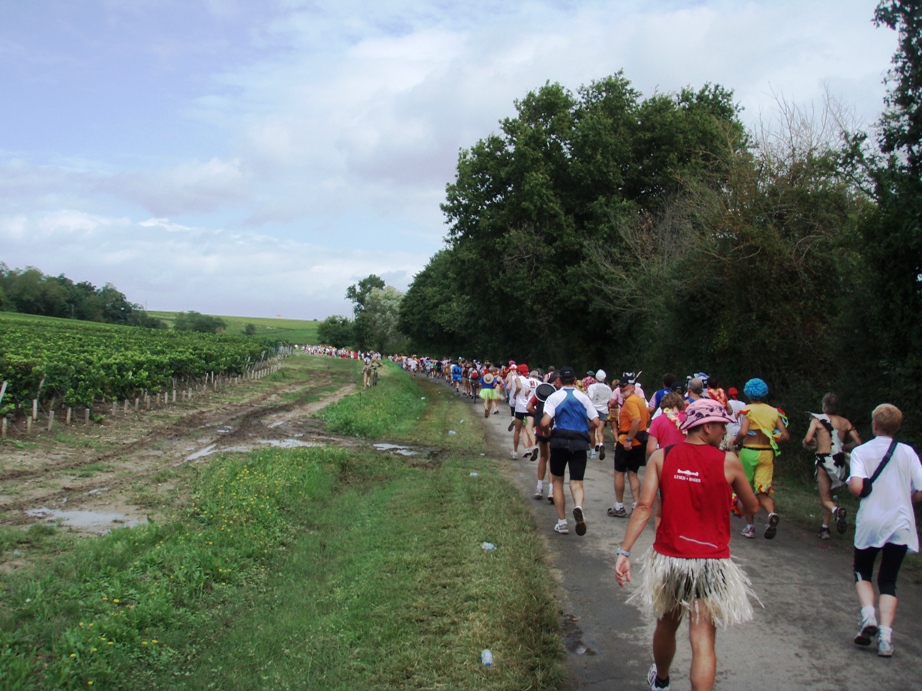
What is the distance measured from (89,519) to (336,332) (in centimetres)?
13179

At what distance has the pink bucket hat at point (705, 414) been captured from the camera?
14.8ft

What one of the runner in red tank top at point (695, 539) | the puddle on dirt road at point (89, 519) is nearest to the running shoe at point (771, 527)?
the runner in red tank top at point (695, 539)

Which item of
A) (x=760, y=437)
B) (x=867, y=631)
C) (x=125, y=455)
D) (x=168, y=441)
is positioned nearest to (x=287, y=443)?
(x=168, y=441)

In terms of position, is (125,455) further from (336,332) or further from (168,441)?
(336,332)

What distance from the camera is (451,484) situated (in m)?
12.0

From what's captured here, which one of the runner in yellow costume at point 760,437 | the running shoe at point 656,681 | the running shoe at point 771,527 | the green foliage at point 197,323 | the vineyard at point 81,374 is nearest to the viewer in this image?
the running shoe at point 656,681

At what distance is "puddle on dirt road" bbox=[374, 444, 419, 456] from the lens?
16.4 m

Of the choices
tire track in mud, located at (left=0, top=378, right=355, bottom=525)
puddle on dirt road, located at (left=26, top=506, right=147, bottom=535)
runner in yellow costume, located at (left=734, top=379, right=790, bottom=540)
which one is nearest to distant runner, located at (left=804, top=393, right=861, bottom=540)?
runner in yellow costume, located at (left=734, top=379, right=790, bottom=540)

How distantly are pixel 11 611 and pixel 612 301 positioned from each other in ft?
80.8

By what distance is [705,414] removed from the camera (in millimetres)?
4547

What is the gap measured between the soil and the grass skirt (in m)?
6.36

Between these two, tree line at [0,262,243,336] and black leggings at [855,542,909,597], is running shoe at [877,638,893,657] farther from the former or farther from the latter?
tree line at [0,262,243,336]

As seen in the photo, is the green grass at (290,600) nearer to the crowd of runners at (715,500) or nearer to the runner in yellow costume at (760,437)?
the crowd of runners at (715,500)

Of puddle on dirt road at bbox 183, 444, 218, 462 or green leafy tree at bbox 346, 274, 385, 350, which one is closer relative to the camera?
puddle on dirt road at bbox 183, 444, 218, 462
